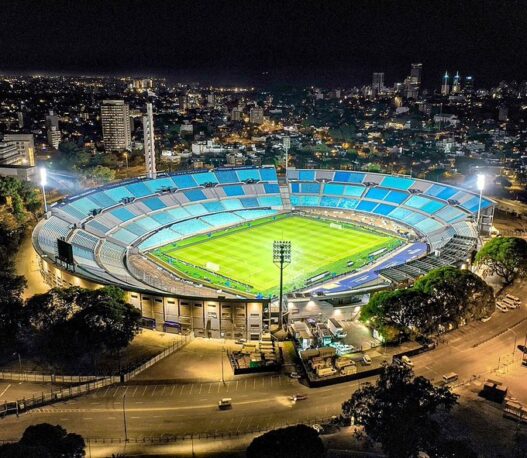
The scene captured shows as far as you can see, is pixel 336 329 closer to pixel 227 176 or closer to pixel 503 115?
pixel 227 176

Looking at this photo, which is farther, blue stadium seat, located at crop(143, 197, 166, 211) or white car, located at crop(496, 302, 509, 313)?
blue stadium seat, located at crop(143, 197, 166, 211)

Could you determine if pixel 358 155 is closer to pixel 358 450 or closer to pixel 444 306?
pixel 444 306

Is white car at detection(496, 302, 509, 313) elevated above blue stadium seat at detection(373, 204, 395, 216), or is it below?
below

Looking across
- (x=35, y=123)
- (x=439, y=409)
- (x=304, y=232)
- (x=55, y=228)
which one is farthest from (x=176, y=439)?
(x=35, y=123)

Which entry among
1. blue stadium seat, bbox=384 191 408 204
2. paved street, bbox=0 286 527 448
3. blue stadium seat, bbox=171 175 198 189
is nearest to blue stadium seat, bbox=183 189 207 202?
blue stadium seat, bbox=171 175 198 189

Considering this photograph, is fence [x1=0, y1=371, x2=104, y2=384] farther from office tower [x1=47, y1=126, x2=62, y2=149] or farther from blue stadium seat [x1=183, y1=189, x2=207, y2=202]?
office tower [x1=47, y1=126, x2=62, y2=149]

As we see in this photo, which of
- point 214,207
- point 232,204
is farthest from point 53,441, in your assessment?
point 232,204
